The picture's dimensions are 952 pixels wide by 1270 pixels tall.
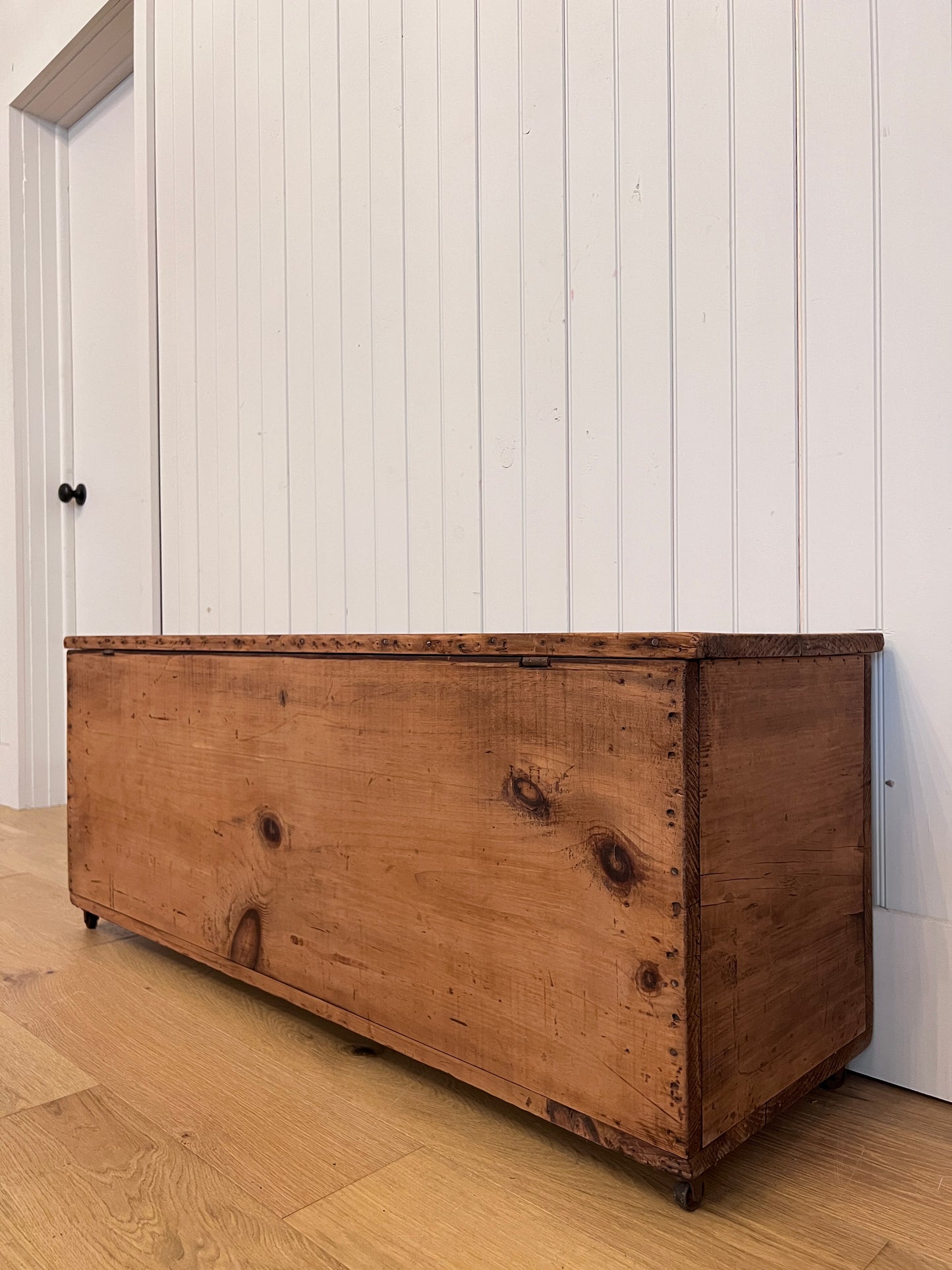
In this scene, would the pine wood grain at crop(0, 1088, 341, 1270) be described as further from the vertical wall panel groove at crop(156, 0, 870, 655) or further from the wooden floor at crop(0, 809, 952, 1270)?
the vertical wall panel groove at crop(156, 0, 870, 655)

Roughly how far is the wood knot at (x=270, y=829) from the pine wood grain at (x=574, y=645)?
189mm

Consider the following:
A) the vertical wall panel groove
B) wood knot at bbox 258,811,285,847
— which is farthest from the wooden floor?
the vertical wall panel groove

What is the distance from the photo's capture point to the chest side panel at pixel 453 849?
2.35 feet

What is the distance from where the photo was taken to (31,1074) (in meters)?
→ 0.97

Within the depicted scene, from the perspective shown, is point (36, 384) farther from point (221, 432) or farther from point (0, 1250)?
point (0, 1250)

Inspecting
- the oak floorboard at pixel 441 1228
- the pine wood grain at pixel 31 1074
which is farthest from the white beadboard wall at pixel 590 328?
the pine wood grain at pixel 31 1074

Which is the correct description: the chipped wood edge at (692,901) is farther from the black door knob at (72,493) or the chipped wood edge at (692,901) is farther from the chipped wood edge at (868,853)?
the black door knob at (72,493)

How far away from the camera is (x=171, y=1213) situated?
731mm

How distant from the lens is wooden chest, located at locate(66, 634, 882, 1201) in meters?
0.71

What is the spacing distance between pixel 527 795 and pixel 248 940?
50 centimetres

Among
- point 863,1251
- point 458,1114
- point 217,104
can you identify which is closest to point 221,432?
point 217,104

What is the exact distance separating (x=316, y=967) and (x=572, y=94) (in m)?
1.13

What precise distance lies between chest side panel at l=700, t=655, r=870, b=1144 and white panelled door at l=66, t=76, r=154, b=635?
1.91 m

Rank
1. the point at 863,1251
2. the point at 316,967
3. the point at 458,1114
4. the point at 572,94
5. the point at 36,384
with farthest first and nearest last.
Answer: the point at 36,384 → the point at 572,94 → the point at 316,967 → the point at 458,1114 → the point at 863,1251
